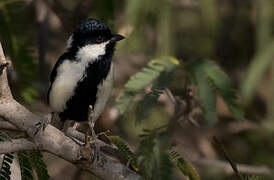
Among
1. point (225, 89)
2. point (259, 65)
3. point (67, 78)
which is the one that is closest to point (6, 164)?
point (67, 78)

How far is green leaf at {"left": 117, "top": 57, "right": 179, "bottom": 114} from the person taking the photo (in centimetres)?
278

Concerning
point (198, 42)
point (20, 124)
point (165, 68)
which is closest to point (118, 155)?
point (20, 124)

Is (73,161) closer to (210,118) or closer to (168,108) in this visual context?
(210,118)

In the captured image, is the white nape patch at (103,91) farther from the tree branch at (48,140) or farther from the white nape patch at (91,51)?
the tree branch at (48,140)

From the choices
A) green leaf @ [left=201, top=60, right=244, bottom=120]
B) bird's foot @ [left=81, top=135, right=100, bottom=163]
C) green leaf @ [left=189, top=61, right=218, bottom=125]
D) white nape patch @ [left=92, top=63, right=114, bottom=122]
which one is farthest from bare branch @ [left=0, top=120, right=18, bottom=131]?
green leaf @ [left=201, top=60, right=244, bottom=120]

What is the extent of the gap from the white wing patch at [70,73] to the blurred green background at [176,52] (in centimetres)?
39

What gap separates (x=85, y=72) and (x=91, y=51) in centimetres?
15

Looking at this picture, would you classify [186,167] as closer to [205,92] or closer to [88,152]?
[88,152]

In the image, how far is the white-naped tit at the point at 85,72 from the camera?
114 inches

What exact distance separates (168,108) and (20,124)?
2156 mm

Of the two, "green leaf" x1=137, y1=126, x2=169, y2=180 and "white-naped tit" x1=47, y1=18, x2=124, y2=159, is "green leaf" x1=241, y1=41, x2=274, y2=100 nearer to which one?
"white-naped tit" x1=47, y1=18, x2=124, y2=159

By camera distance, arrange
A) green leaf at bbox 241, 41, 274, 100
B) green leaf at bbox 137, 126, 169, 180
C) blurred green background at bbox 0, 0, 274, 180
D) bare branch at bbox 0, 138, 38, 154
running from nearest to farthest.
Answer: green leaf at bbox 137, 126, 169, 180 < bare branch at bbox 0, 138, 38, 154 < blurred green background at bbox 0, 0, 274, 180 < green leaf at bbox 241, 41, 274, 100

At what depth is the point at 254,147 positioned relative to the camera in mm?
4773

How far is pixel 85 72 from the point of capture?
9.47 ft
